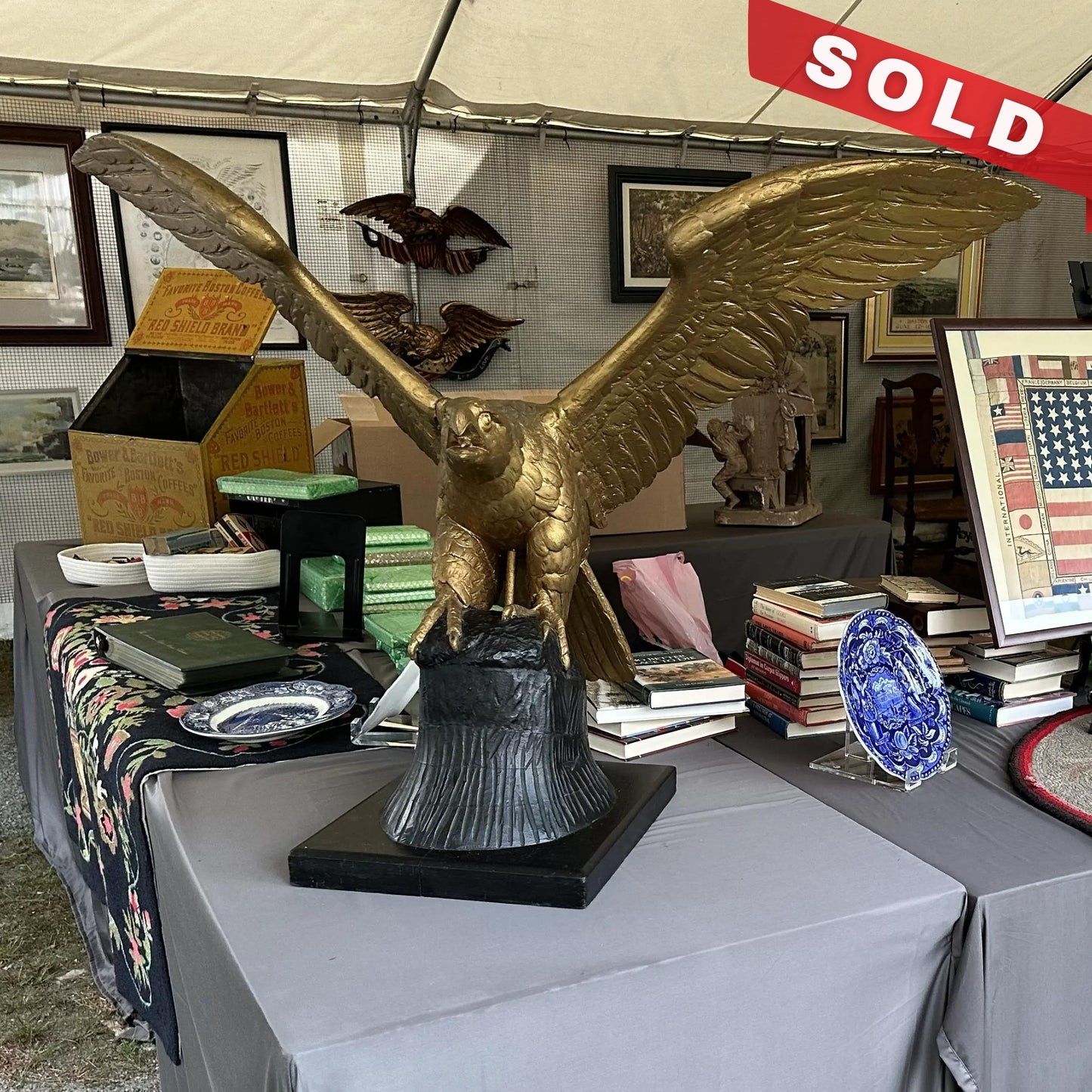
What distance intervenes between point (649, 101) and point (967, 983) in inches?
146

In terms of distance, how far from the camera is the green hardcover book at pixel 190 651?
1.25 metres

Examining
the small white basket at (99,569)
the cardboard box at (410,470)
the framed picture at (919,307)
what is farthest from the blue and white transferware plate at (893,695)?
the framed picture at (919,307)

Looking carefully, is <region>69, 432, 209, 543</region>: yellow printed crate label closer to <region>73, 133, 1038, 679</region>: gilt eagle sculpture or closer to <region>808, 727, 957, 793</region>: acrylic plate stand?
<region>73, 133, 1038, 679</region>: gilt eagle sculpture

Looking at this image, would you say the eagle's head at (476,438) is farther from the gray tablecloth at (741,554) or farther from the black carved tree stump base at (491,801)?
the gray tablecloth at (741,554)

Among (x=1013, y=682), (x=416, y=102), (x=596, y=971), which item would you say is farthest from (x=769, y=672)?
(x=416, y=102)

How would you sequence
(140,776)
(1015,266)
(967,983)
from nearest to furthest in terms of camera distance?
(967,983) → (140,776) → (1015,266)

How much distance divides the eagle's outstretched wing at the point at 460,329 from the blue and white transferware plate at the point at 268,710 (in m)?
2.97

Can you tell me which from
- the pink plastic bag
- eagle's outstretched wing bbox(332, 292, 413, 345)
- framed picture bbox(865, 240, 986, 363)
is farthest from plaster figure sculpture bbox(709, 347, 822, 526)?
framed picture bbox(865, 240, 986, 363)

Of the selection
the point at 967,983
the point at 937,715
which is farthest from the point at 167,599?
the point at 967,983

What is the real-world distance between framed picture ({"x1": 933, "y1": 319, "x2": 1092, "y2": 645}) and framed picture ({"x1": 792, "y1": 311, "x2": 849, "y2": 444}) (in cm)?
359

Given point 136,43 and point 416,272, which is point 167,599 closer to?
point 136,43

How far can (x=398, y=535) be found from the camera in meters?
1.73

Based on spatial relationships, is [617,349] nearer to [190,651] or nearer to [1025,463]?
[1025,463]

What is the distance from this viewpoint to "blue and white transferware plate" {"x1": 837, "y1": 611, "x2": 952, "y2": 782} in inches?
39.3
